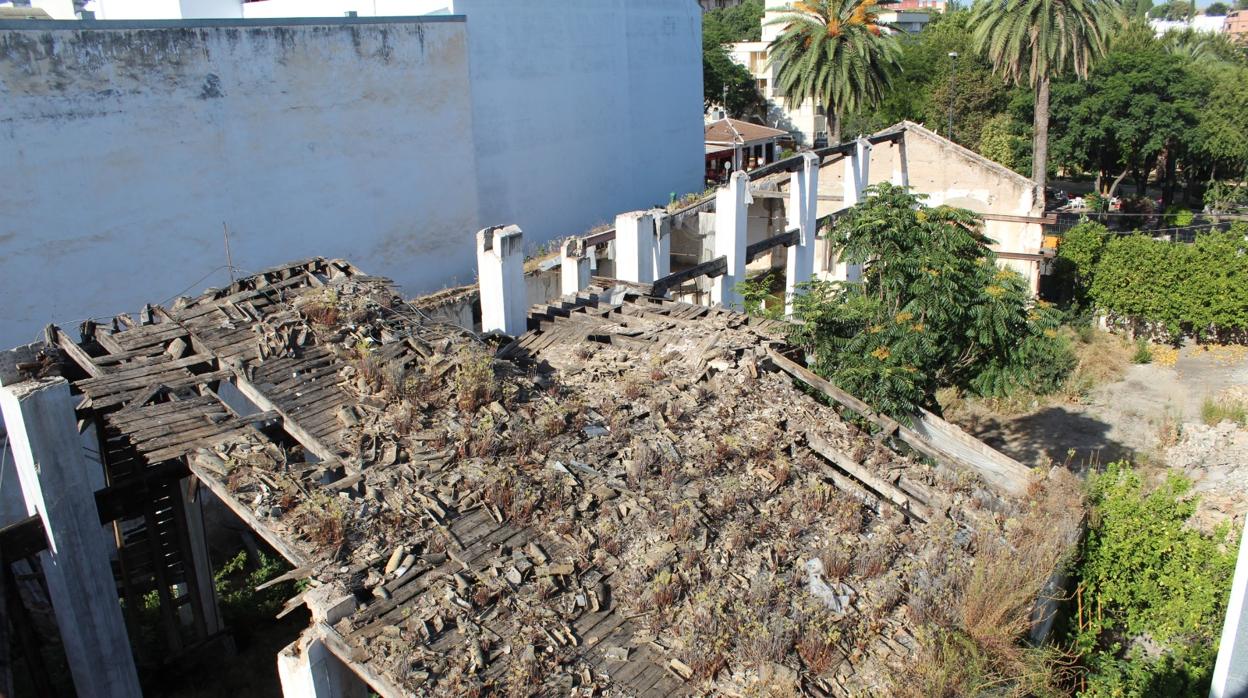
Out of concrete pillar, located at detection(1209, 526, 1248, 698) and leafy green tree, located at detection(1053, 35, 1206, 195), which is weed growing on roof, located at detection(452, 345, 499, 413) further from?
leafy green tree, located at detection(1053, 35, 1206, 195)

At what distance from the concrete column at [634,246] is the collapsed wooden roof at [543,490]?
5345 mm

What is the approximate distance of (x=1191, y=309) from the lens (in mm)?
24391

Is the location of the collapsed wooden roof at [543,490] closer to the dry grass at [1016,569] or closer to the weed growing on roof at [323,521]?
the weed growing on roof at [323,521]

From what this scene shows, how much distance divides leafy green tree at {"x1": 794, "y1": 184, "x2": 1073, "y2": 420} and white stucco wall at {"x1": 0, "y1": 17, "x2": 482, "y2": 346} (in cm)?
1294

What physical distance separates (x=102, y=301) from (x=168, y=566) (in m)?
8.79

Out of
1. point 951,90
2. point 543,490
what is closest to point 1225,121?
point 951,90

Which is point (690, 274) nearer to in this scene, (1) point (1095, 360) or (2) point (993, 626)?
(2) point (993, 626)

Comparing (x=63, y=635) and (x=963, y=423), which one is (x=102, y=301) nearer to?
(x=63, y=635)

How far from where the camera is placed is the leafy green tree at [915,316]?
38.3ft

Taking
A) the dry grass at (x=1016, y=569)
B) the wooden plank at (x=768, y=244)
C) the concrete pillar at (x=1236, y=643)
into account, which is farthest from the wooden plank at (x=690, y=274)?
the concrete pillar at (x=1236, y=643)

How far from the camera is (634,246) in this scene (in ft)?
57.4

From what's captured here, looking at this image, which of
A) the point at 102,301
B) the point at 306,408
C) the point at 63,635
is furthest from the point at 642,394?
the point at 102,301

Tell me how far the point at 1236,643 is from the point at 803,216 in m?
16.6

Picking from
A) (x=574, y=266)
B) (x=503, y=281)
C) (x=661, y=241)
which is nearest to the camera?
(x=503, y=281)
